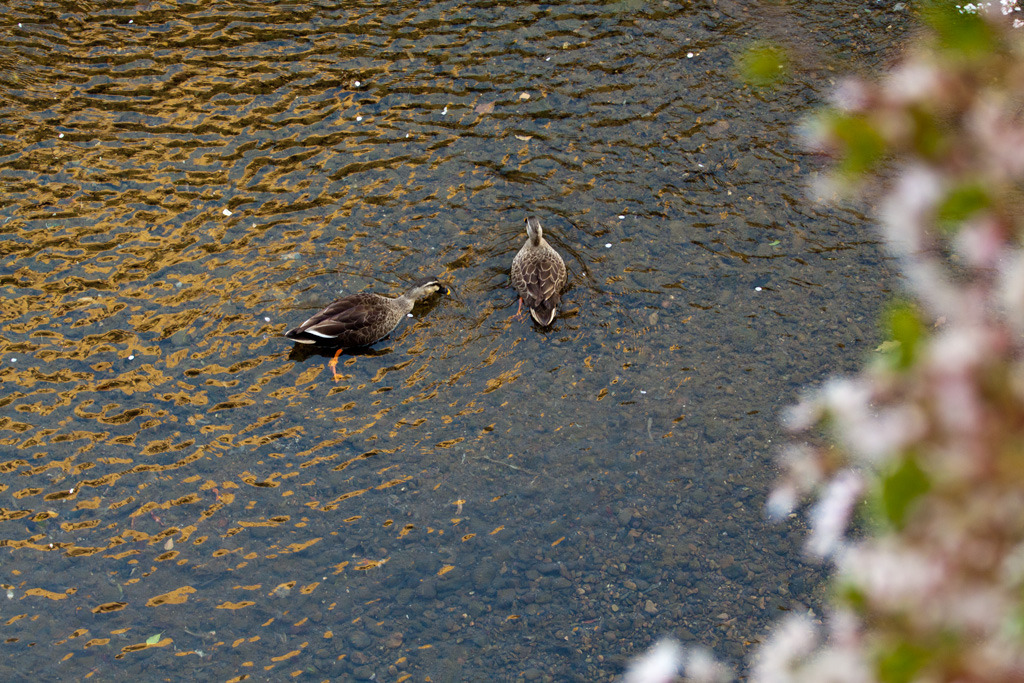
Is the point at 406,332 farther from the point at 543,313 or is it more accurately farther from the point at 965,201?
the point at 965,201

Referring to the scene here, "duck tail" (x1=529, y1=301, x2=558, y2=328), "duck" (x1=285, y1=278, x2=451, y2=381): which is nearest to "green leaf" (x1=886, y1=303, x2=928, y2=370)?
"duck tail" (x1=529, y1=301, x2=558, y2=328)

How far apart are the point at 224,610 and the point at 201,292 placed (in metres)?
3.05

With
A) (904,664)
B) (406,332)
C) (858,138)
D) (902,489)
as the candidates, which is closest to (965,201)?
(858,138)

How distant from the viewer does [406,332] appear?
7152 mm

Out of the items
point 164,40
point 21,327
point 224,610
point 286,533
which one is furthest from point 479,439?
point 164,40

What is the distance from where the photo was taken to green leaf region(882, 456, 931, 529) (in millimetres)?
1332

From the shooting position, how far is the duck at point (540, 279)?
6.93 m

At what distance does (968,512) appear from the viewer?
144 cm

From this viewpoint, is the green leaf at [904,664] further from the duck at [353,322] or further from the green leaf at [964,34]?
the duck at [353,322]

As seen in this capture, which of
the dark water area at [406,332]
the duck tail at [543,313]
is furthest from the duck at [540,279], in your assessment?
the dark water area at [406,332]

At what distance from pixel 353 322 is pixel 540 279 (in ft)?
5.43

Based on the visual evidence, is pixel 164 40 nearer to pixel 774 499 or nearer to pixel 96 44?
pixel 96 44

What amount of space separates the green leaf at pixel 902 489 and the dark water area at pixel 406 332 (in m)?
4.30

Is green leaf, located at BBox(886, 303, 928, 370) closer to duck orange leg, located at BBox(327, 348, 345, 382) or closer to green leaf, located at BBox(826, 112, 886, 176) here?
green leaf, located at BBox(826, 112, 886, 176)
